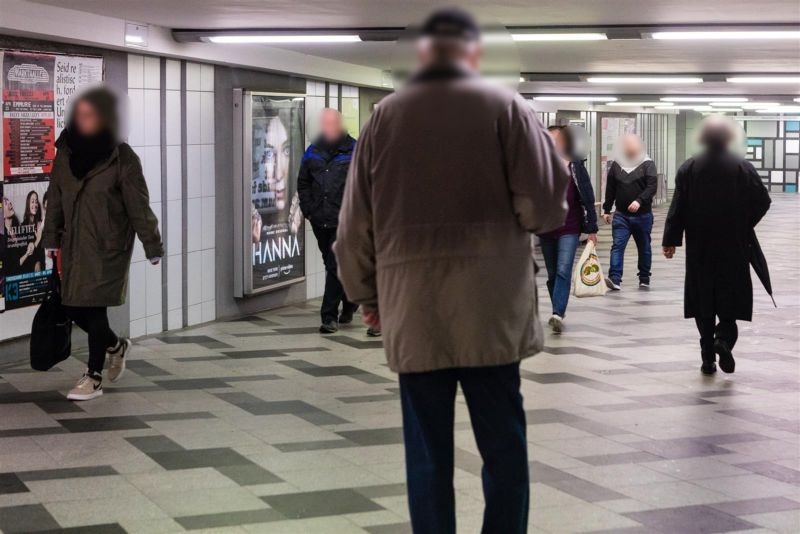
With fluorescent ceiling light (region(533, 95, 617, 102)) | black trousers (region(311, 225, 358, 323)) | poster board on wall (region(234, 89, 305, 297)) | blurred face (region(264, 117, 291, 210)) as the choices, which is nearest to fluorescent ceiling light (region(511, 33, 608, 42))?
black trousers (region(311, 225, 358, 323))

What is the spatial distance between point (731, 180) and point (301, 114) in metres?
6.17

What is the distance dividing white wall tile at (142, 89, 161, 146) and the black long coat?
4.65m

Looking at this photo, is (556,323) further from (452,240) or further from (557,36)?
(452,240)

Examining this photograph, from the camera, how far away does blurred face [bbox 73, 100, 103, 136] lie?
7152 mm

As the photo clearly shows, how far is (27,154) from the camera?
8.70 metres

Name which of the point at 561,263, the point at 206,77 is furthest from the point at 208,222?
the point at 561,263

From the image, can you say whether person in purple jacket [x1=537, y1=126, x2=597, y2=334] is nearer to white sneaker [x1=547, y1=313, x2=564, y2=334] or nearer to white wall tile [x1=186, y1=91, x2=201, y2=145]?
white sneaker [x1=547, y1=313, x2=564, y2=334]

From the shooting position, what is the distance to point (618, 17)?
9.29 m

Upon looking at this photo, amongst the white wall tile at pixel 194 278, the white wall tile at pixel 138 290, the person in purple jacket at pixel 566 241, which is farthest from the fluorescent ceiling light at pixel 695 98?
the white wall tile at pixel 138 290

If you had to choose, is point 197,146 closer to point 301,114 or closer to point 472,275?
point 301,114

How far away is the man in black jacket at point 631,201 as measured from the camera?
14.9m

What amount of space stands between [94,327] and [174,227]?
345 cm

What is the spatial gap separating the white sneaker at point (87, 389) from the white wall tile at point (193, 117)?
394cm

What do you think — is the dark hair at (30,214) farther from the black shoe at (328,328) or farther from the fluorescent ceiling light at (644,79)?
the fluorescent ceiling light at (644,79)
